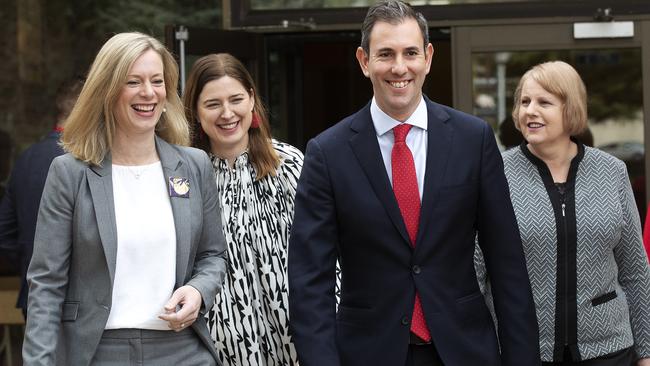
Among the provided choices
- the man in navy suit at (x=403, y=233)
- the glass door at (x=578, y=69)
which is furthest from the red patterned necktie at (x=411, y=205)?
the glass door at (x=578, y=69)

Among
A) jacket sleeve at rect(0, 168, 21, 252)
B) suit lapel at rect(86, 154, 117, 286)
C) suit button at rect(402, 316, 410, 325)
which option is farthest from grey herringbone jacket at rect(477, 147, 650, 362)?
jacket sleeve at rect(0, 168, 21, 252)

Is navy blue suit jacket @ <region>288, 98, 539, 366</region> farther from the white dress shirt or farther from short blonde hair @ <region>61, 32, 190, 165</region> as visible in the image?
short blonde hair @ <region>61, 32, 190, 165</region>

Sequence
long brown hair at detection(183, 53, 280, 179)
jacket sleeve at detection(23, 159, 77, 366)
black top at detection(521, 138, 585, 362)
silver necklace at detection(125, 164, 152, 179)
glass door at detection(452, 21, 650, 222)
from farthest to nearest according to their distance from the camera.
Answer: glass door at detection(452, 21, 650, 222), long brown hair at detection(183, 53, 280, 179), black top at detection(521, 138, 585, 362), silver necklace at detection(125, 164, 152, 179), jacket sleeve at detection(23, 159, 77, 366)

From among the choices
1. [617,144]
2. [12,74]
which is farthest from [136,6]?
[617,144]

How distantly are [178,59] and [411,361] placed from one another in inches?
155

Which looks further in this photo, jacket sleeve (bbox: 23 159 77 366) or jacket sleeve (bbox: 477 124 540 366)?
jacket sleeve (bbox: 477 124 540 366)

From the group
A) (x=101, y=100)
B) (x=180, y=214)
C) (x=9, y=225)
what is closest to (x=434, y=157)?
(x=180, y=214)

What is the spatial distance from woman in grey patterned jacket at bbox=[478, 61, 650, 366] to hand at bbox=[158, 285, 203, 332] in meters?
1.27

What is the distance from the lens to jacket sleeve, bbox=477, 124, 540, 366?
385 centimetres

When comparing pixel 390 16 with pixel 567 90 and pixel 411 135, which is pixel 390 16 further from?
pixel 567 90

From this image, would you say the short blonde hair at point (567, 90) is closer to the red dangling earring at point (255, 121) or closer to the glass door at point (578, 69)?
the red dangling earring at point (255, 121)

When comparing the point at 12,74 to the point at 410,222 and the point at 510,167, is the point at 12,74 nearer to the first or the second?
the point at 510,167

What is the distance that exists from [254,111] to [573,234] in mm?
1386

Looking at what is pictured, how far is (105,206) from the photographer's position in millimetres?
3805
